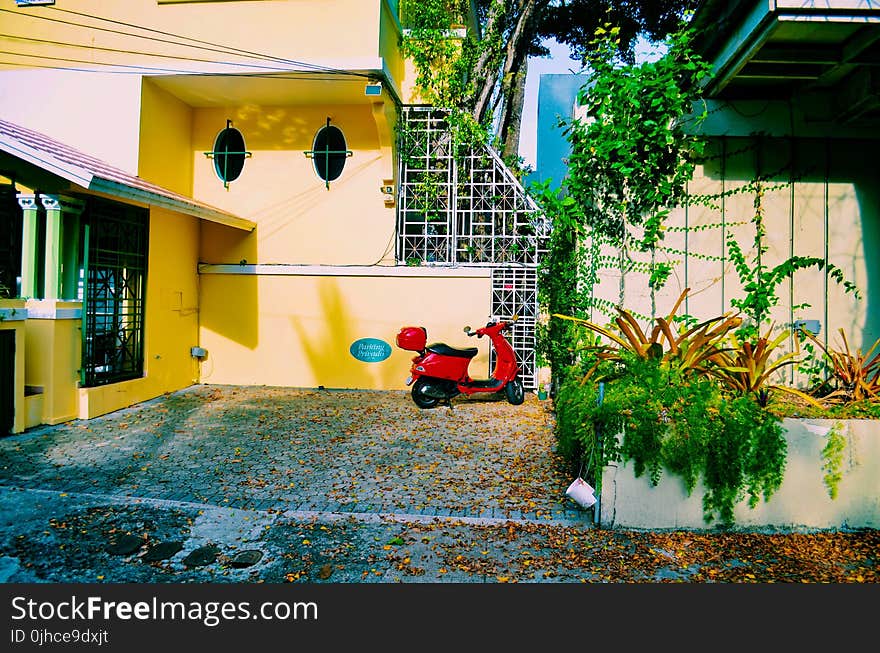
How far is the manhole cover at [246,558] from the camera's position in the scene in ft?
12.9

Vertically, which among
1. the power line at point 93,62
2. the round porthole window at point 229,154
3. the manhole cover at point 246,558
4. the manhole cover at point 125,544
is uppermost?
the power line at point 93,62

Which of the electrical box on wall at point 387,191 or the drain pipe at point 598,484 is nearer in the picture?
the drain pipe at point 598,484

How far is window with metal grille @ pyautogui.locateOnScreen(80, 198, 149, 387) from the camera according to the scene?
768cm

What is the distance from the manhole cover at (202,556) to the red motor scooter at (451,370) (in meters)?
4.51

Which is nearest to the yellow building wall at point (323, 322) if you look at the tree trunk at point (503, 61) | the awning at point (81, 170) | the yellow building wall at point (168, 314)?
the yellow building wall at point (168, 314)

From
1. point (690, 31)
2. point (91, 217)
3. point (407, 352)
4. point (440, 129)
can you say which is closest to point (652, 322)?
point (690, 31)

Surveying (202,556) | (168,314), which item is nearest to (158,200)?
(168,314)

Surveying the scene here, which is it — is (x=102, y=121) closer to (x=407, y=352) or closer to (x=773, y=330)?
(x=407, y=352)

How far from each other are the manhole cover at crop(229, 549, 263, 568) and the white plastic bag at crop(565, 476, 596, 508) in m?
2.29

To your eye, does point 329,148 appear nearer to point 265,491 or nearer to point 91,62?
point 91,62

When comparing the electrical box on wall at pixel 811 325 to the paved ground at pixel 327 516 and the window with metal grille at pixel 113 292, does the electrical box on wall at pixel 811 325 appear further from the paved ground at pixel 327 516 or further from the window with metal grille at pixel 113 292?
the window with metal grille at pixel 113 292

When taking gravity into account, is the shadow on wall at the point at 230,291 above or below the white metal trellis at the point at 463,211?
below

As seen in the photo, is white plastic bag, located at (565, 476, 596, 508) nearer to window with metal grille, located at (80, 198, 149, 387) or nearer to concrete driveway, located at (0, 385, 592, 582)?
concrete driveway, located at (0, 385, 592, 582)

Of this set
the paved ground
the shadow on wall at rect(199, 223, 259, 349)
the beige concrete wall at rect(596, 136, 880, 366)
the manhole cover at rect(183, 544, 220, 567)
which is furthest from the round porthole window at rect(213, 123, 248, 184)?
the manhole cover at rect(183, 544, 220, 567)
